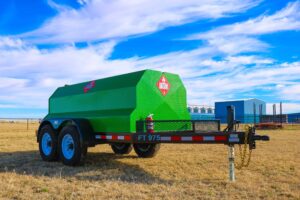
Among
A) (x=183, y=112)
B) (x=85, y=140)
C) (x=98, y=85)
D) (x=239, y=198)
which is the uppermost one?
(x=98, y=85)

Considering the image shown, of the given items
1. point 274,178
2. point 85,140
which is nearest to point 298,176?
point 274,178

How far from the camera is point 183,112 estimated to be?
925 cm

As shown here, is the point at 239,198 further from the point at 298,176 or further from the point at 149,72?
the point at 149,72

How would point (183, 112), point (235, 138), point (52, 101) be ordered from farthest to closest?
point (52, 101)
point (183, 112)
point (235, 138)

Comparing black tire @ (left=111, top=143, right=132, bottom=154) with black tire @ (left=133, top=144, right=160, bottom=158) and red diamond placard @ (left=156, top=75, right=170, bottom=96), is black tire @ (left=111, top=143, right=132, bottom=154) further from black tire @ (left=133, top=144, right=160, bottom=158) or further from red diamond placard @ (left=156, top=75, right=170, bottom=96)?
red diamond placard @ (left=156, top=75, right=170, bottom=96)

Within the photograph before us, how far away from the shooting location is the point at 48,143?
10117 mm

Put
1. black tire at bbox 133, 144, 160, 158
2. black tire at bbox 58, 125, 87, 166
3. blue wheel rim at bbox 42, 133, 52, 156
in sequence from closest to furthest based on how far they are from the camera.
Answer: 1. black tire at bbox 58, 125, 87, 166
2. blue wheel rim at bbox 42, 133, 52, 156
3. black tire at bbox 133, 144, 160, 158

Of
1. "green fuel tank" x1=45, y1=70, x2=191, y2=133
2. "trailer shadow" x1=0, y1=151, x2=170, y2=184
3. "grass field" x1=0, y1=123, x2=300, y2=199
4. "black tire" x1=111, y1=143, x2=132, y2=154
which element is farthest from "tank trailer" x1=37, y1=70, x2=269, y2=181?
"black tire" x1=111, y1=143, x2=132, y2=154

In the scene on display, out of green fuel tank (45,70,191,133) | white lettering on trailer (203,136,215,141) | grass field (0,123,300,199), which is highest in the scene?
green fuel tank (45,70,191,133)

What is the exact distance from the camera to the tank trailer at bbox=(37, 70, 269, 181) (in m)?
7.36

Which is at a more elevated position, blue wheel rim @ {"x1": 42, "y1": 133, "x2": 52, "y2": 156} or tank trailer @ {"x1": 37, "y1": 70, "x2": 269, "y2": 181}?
tank trailer @ {"x1": 37, "y1": 70, "x2": 269, "y2": 181}

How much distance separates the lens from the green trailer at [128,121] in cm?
744

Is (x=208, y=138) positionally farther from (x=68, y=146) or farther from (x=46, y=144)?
(x=46, y=144)

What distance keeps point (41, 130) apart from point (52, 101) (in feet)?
3.40
